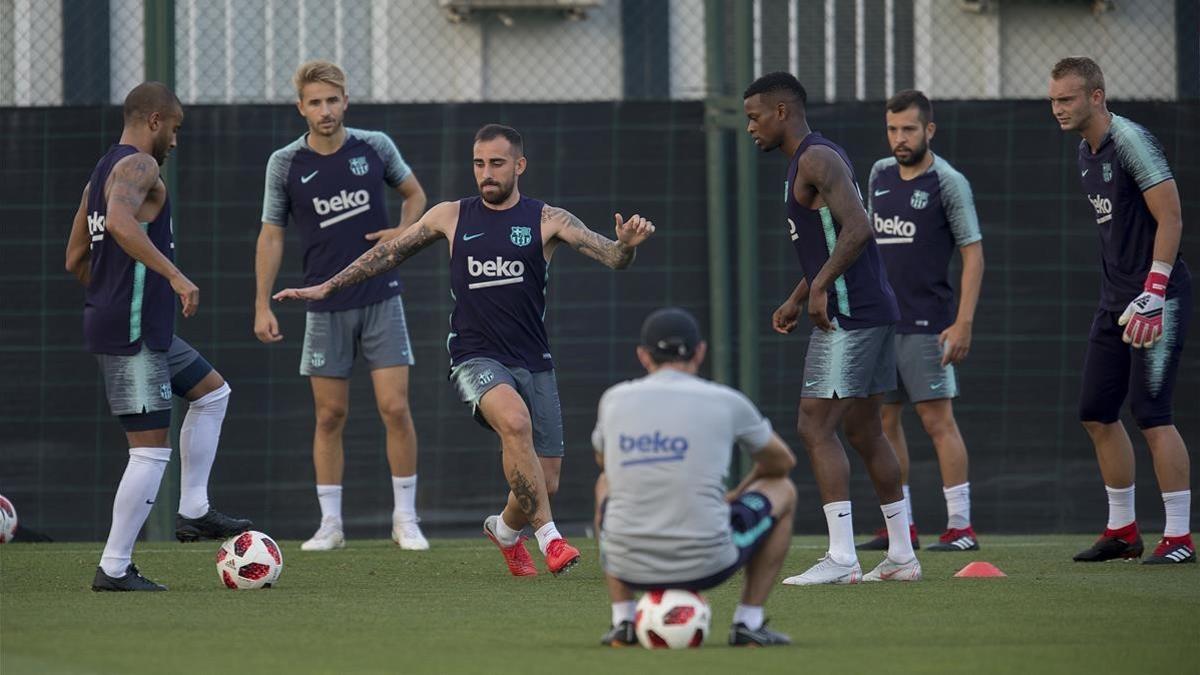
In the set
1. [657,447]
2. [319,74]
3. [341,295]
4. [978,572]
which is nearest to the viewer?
[657,447]

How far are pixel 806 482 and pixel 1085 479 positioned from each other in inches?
71.0

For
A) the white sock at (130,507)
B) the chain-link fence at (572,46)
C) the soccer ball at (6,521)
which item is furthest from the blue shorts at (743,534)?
the chain-link fence at (572,46)

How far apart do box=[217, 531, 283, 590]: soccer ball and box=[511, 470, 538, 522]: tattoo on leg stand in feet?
3.58

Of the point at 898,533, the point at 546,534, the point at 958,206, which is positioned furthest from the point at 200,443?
the point at 958,206

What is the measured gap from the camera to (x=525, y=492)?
8086mm

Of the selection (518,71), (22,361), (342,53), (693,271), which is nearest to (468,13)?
(518,71)

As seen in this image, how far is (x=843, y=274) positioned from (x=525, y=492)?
1704 millimetres

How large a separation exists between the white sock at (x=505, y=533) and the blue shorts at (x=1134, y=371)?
114 inches

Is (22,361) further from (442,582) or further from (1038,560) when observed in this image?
(1038,560)

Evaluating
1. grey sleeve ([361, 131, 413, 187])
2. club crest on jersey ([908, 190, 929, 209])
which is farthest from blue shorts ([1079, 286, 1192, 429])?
grey sleeve ([361, 131, 413, 187])

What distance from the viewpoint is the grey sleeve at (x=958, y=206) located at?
985cm

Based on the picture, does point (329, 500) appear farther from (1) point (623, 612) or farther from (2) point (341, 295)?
(1) point (623, 612)

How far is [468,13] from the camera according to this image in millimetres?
15000

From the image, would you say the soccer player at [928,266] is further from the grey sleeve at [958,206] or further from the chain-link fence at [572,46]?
the chain-link fence at [572,46]
